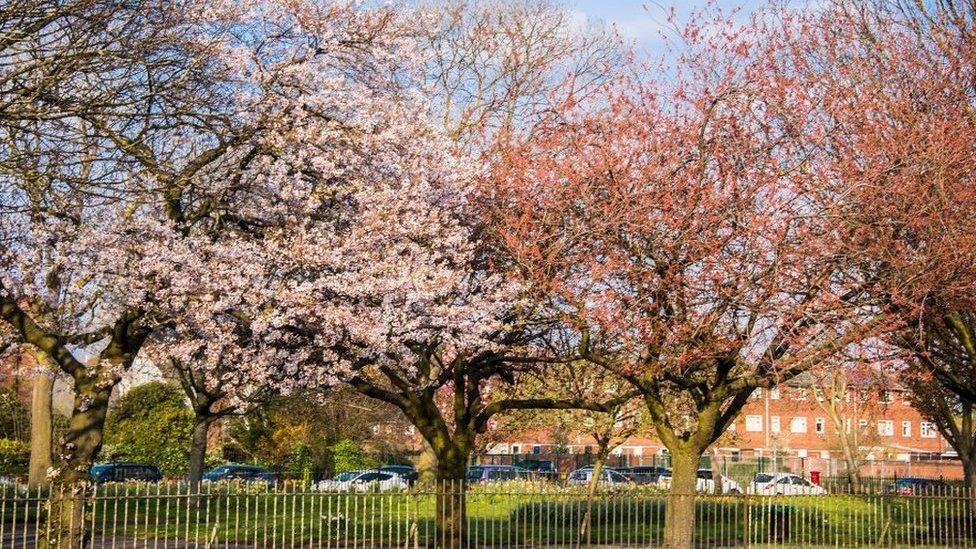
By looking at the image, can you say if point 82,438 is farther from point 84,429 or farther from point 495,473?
point 495,473

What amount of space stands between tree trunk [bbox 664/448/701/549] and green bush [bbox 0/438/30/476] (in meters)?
34.1

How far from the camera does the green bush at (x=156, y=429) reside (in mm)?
50844

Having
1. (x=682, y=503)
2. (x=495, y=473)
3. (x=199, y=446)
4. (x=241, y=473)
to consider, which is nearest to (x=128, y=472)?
(x=241, y=473)

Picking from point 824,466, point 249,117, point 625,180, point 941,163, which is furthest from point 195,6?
point 824,466

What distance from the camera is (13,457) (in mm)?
47531

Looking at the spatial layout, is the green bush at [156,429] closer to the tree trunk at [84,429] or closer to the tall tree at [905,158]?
the tree trunk at [84,429]

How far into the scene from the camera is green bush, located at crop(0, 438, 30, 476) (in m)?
46.6

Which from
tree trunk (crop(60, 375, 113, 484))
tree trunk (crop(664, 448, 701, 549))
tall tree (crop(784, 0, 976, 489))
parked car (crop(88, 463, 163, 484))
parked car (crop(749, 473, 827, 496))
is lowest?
parked car (crop(749, 473, 827, 496))

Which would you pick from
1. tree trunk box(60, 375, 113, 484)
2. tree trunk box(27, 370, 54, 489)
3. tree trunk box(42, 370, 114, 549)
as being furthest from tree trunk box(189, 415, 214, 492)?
tree trunk box(60, 375, 113, 484)

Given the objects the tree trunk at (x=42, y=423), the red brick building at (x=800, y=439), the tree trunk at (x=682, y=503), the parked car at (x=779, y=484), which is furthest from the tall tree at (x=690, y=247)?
the red brick building at (x=800, y=439)

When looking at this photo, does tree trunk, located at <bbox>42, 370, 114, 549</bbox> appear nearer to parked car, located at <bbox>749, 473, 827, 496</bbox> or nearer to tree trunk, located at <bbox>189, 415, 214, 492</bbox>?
tree trunk, located at <bbox>189, 415, 214, 492</bbox>

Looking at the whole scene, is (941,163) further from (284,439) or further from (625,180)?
(284,439)

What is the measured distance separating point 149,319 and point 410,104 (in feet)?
24.1

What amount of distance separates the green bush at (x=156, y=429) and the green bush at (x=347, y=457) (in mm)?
6678
